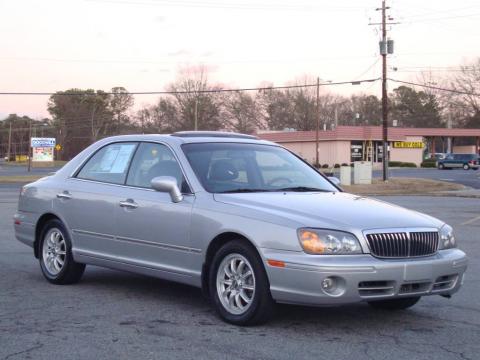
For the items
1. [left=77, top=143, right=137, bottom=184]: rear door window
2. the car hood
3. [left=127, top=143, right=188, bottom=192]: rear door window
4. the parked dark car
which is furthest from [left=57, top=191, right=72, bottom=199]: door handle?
the parked dark car

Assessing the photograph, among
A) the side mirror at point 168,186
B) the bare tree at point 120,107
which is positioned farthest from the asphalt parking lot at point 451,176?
the bare tree at point 120,107

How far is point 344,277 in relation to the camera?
525cm

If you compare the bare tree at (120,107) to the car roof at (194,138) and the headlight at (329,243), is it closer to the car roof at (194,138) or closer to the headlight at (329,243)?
the car roof at (194,138)

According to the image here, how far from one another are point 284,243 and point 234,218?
0.57 meters

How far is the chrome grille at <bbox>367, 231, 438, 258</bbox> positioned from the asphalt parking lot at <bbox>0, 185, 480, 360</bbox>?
0.67 m

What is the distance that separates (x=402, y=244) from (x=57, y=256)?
13.4ft

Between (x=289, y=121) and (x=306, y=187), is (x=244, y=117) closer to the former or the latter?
(x=289, y=121)

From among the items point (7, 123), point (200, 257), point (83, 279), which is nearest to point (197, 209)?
point (200, 257)

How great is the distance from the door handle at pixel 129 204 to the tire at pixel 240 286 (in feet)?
3.92

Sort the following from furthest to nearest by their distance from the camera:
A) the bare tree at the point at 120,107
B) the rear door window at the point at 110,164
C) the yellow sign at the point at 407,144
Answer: the bare tree at the point at 120,107 < the yellow sign at the point at 407,144 < the rear door window at the point at 110,164

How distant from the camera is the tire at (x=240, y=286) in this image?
18.3 feet

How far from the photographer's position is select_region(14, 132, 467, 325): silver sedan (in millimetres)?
5367

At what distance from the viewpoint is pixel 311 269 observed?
5.26m

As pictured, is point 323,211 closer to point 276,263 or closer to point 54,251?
point 276,263
